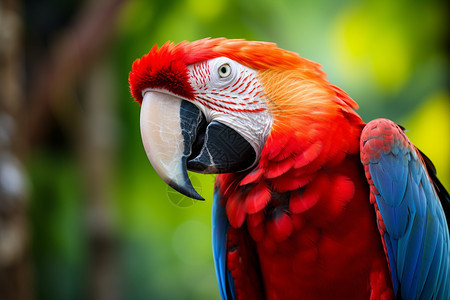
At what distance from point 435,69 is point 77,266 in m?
3.42

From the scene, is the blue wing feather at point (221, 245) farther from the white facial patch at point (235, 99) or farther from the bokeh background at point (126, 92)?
the bokeh background at point (126, 92)

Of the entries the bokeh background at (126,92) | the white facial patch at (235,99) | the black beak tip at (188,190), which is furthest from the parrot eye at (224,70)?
the bokeh background at (126,92)

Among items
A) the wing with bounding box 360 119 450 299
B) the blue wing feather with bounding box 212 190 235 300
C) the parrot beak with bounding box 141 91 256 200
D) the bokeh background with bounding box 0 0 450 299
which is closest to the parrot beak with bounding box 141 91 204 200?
the parrot beak with bounding box 141 91 256 200

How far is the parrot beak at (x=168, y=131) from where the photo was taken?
80 centimetres

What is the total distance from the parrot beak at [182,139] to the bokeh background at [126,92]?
1.51 metres

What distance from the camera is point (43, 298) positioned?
3.92m

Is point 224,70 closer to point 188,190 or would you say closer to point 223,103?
point 223,103

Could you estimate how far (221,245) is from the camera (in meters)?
1.00

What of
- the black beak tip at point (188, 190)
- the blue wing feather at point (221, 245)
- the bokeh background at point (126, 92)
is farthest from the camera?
the bokeh background at point (126, 92)

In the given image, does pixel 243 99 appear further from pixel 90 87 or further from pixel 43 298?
pixel 43 298

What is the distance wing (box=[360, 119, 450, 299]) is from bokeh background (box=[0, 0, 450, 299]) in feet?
5.32

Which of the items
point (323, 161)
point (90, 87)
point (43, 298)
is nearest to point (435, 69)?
point (90, 87)

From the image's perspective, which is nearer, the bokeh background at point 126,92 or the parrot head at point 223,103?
the parrot head at point 223,103

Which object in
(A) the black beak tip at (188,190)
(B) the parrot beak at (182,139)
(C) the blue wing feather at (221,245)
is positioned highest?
(B) the parrot beak at (182,139)
